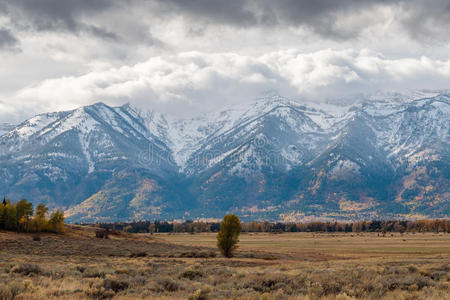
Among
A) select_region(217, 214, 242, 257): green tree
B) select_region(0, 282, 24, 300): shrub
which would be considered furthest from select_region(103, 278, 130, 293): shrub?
select_region(217, 214, 242, 257): green tree

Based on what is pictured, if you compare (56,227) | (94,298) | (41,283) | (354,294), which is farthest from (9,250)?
(354,294)

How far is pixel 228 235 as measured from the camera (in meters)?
82.8

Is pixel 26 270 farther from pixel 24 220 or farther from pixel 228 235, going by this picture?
pixel 24 220

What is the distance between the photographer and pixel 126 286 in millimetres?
25125

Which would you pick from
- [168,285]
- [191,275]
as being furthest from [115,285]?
[191,275]

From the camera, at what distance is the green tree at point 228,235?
81.6 m

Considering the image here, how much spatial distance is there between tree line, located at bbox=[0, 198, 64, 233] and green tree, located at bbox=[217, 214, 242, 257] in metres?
46.8

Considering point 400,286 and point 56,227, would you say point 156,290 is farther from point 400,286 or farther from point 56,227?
point 56,227

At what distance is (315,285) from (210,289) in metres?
6.19

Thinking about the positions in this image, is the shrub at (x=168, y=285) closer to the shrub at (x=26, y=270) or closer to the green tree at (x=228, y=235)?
the shrub at (x=26, y=270)

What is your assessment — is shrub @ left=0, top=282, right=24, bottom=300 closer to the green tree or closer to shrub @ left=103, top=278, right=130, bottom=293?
shrub @ left=103, top=278, right=130, bottom=293

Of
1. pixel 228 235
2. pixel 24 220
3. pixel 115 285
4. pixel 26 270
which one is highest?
pixel 24 220

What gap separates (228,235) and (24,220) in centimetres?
4934

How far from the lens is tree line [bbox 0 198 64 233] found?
326 feet
